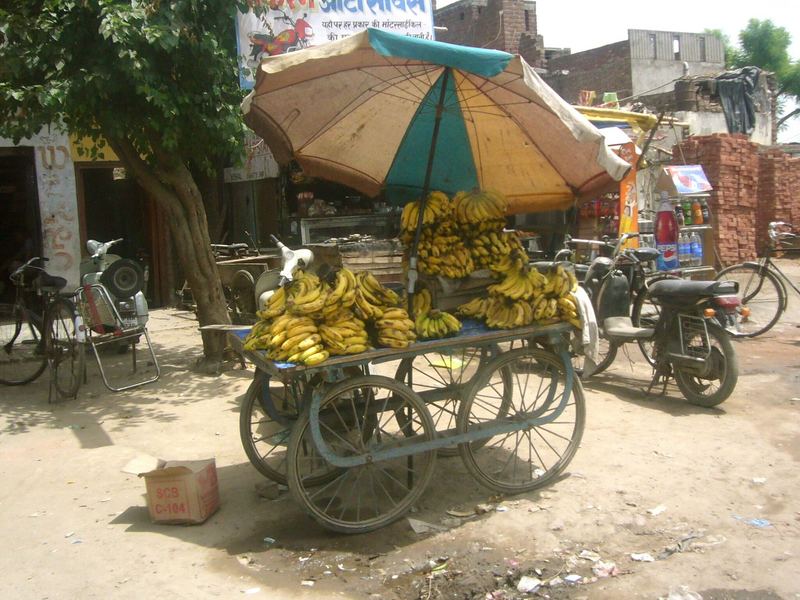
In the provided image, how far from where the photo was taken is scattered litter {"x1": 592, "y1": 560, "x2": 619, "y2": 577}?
3602 millimetres

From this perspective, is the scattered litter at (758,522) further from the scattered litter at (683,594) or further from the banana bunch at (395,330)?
the banana bunch at (395,330)

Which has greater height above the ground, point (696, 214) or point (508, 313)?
point (696, 214)

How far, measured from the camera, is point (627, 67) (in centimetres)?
2323

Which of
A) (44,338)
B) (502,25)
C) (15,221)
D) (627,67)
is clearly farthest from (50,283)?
(627,67)

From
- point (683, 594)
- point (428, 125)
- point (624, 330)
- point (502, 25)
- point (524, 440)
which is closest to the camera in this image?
point (683, 594)

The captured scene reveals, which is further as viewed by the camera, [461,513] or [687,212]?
[687,212]

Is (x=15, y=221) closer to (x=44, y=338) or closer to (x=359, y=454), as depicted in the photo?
(x=44, y=338)

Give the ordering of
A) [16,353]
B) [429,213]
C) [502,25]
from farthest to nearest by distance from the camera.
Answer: [502,25], [16,353], [429,213]

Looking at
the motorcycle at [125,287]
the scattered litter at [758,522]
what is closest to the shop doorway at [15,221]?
the motorcycle at [125,287]

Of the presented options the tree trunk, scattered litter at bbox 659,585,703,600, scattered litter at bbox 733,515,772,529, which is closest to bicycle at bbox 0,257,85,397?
the tree trunk

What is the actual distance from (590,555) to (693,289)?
3018 mm

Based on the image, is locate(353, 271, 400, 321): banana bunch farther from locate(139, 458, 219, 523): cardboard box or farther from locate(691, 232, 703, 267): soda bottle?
locate(691, 232, 703, 267): soda bottle

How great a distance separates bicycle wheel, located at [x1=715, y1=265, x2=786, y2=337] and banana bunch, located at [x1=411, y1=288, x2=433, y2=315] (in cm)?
543

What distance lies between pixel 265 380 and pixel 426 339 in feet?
3.45
